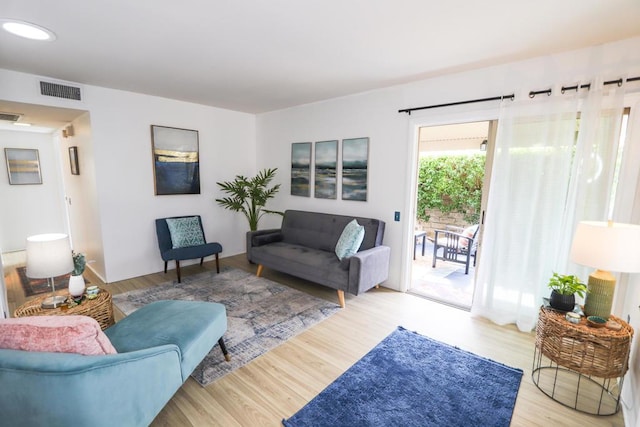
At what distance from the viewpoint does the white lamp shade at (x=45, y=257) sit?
1.91 metres

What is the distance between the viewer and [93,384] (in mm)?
1166

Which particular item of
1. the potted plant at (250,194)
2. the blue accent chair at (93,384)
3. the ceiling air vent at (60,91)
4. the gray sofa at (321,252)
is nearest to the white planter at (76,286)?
the blue accent chair at (93,384)

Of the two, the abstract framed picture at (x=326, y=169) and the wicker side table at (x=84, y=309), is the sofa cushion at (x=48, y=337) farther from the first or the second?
the abstract framed picture at (x=326, y=169)

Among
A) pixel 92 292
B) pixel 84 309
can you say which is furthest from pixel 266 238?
pixel 84 309

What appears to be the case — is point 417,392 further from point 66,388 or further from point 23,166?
point 23,166

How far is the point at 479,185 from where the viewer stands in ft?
19.3

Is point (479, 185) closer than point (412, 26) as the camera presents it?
No

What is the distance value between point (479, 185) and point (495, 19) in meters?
4.47

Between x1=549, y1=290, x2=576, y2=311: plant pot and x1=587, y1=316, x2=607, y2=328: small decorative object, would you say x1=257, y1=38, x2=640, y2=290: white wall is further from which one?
x1=587, y1=316, x2=607, y2=328: small decorative object

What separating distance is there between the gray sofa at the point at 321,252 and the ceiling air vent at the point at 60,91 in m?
2.61

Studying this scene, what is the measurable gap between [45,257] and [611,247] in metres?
3.52

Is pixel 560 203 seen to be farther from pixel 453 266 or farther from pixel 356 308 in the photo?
pixel 453 266

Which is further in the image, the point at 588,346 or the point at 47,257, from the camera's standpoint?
the point at 47,257

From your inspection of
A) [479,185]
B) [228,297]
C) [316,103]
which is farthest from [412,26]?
[479,185]
